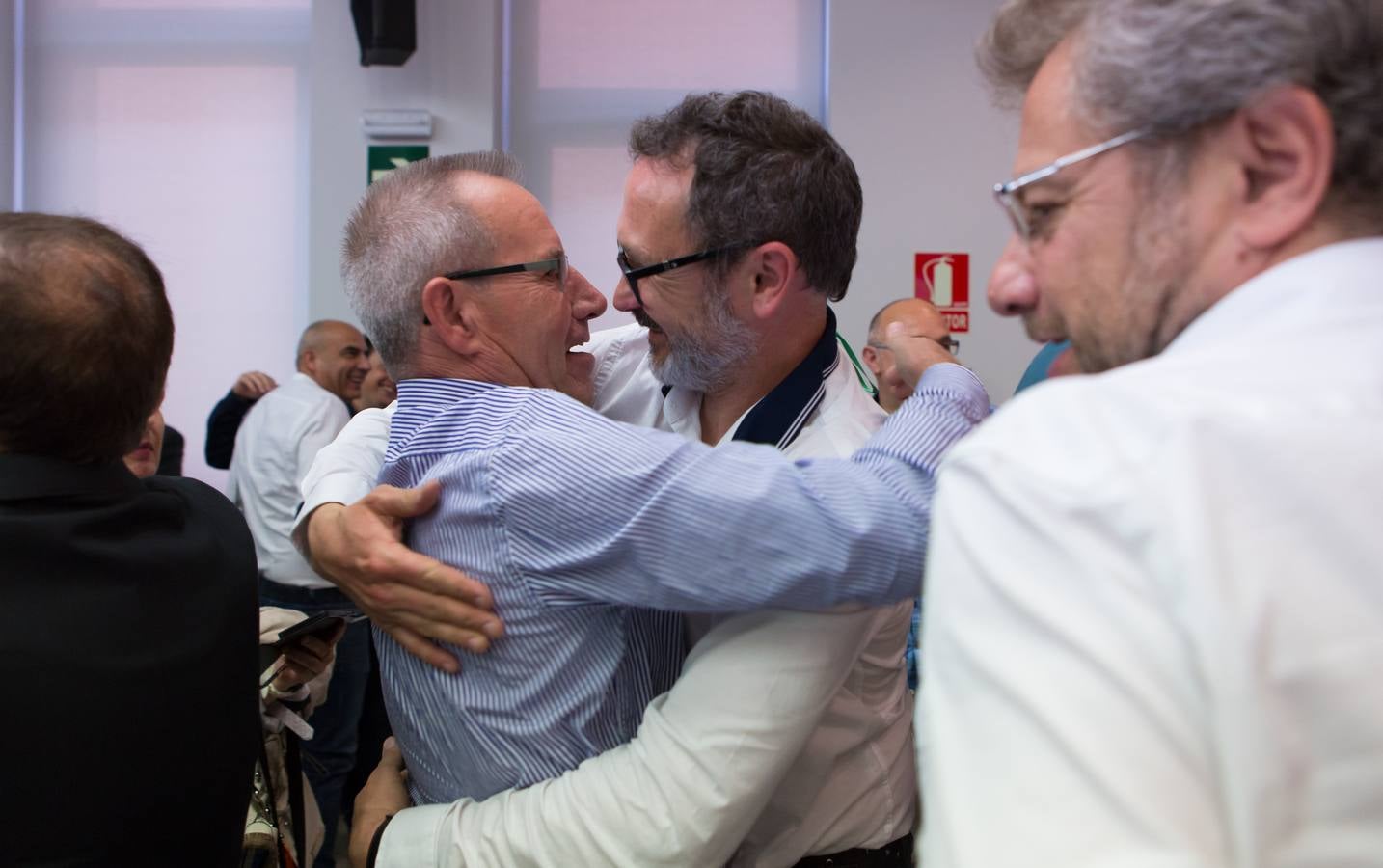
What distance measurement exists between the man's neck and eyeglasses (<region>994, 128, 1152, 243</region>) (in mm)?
646

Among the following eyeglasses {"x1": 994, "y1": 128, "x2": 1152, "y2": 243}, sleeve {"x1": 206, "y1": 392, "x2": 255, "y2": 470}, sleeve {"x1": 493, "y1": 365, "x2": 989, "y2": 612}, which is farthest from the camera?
sleeve {"x1": 206, "y1": 392, "x2": 255, "y2": 470}

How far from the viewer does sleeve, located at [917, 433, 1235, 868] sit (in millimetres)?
568

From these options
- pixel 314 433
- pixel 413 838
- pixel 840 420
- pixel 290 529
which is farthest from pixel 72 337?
pixel 314 433

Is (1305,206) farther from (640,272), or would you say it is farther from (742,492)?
(640,272)

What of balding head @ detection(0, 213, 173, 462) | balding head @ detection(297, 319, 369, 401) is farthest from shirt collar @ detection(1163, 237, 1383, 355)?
balding head @ detection(297, 319, 369, 401)

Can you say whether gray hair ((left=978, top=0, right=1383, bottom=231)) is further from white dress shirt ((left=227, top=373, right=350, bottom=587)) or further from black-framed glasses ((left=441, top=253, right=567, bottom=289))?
white dress shirt ((left=227, top=373, right=350, bottom=587))

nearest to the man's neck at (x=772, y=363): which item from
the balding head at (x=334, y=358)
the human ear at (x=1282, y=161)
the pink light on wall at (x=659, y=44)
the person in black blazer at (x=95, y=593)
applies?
the person in black blazer at (x=95, y=593)

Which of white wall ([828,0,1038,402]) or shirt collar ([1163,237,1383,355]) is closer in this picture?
shirt collar ([1163,237,1383,355])

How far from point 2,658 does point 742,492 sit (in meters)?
0.74

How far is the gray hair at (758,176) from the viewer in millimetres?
1532

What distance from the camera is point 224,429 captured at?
506 cm

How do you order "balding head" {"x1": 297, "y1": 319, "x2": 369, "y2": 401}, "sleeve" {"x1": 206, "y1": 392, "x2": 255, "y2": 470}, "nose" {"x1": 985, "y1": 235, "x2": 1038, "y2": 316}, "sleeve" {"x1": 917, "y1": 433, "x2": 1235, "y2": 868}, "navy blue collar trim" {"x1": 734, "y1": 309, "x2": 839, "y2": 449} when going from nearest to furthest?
"sleeve" {"x1": 917, "y1": 433, "x2": 1235, "y2": 868} → "nose" {"x1": 985, "y1": 235, "x2": 1038, "y2": 316} → "navy blue collar trim" {"x1": 734, "y1": 309, "x2": 839, "y2": 449} → "balding head" {"x1": 297, "y1": 319, "x2": 369, "y2": 401} → "sleeve" {"x1": 206, "y1": 392, "x2": 255, "y2": 470}

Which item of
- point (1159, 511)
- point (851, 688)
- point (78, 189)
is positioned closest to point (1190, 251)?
point (1159, 511)

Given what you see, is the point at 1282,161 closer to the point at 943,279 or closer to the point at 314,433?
the point at 314,433
